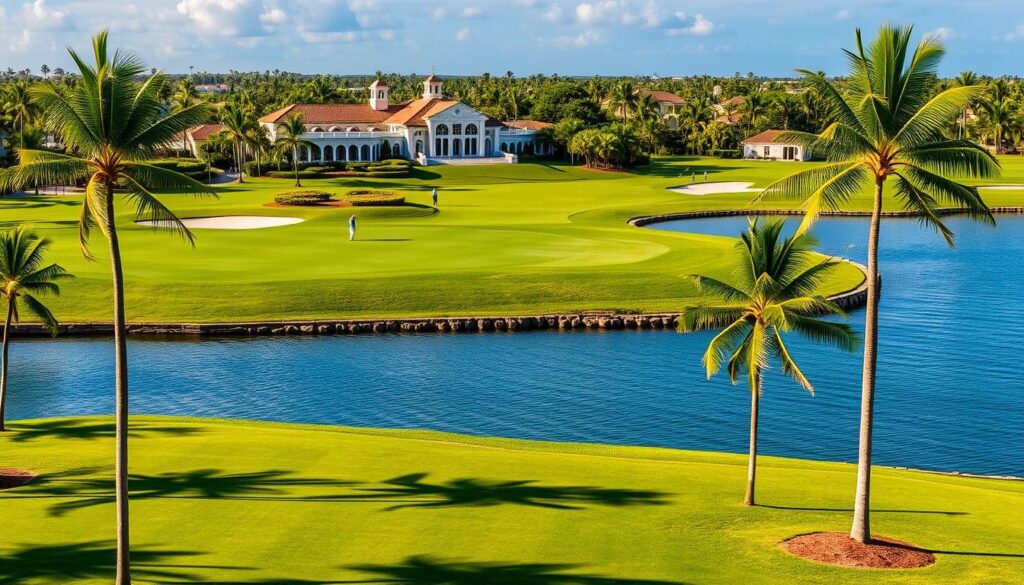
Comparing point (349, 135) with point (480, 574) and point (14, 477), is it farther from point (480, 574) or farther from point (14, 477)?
point (480, 574)

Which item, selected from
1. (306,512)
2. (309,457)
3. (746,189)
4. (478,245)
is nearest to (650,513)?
(306,512)

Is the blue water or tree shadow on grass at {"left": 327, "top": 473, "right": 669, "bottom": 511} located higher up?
tree shadow on grass at {"left": 327, "top": 473, "right": 669, "bottom": 511}

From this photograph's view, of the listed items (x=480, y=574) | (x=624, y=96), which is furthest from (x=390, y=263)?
(x=624, y=96)

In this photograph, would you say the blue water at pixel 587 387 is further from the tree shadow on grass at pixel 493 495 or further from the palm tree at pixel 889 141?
the palm tree at pixel 889 141

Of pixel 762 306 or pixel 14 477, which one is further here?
pixel 14 477

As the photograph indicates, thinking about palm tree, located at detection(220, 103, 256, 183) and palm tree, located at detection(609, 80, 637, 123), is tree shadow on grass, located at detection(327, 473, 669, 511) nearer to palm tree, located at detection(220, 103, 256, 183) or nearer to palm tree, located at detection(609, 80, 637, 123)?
palm tree, located at detection(220, 103, 256, 183)

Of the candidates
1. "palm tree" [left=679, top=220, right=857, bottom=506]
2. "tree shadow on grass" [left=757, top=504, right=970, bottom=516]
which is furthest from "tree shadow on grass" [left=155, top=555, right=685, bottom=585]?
"palm tree" [left=679, top=220, right=857, bottom=506]
